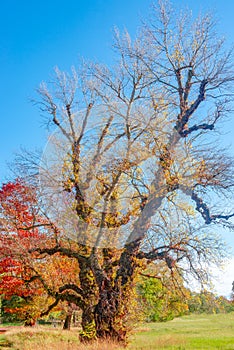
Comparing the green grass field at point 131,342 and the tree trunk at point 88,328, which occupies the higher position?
the tree trunk at point 88,328

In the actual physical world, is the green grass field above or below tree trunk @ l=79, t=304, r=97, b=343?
below

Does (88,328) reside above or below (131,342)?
above

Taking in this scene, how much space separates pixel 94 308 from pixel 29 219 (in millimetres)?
6858

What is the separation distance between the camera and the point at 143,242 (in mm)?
12086

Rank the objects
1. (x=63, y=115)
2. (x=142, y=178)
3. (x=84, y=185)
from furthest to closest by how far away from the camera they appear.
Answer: (x=63, y=115), (x=84, y=185), (x=142, y=178)

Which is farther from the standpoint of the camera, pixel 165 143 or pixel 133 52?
pixel 133 52

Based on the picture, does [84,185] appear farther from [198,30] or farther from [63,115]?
[198,30]

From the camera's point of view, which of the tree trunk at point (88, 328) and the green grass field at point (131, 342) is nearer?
the green grass field at point (131, 342)

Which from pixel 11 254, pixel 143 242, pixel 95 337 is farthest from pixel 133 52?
pixel 95 337

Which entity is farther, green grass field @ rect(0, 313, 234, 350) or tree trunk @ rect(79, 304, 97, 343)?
tree trunk @ rect(79, 304, 97, 343)

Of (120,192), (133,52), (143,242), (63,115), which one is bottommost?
(143,242)

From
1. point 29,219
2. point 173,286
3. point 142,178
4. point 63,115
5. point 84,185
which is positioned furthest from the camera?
point 29,219

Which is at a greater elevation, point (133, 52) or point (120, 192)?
point (133, 52)

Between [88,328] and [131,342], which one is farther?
[131,342]
